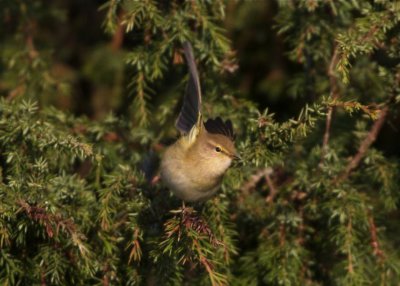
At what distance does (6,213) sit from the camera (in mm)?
2291

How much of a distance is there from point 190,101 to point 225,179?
38 centimetres

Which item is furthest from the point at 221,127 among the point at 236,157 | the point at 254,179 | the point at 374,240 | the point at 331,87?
the point at 374,240

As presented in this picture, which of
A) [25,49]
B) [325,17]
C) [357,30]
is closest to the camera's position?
[357,30]

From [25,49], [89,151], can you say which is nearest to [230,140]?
[89,151]

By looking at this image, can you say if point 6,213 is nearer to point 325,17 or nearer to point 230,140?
point 230,140

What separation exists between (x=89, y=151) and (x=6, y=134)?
14.4 inches

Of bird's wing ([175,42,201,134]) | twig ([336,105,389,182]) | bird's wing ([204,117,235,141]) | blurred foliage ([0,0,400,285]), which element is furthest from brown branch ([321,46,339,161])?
bird's wing ([175,42,201,134])

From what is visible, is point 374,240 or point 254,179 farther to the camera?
point 254,179

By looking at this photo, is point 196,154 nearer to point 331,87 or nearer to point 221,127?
point 221,127

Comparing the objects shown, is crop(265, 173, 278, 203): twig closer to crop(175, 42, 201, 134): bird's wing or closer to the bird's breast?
the bird's breast

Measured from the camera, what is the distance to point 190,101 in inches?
119

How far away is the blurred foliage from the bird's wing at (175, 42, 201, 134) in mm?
111

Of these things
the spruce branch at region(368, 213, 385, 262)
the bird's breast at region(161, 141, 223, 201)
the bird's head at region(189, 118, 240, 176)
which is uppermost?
the bird's head at region(189, 118, 240, 176)

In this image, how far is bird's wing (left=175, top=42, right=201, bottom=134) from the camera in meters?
2.97
